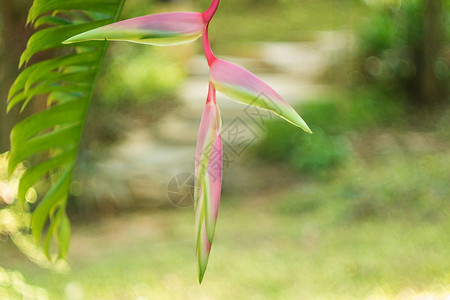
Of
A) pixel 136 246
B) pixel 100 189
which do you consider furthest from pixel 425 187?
pixel 100 189

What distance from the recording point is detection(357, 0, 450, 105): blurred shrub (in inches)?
188

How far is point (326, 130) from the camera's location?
449 cm

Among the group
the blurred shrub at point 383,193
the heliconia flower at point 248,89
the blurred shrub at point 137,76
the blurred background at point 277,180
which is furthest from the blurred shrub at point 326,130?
the heliconia flower at point 248,89

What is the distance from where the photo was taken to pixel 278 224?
3.42 meters

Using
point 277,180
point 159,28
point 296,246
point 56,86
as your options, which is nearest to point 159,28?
point 159,28

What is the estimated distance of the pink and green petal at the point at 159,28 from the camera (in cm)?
41

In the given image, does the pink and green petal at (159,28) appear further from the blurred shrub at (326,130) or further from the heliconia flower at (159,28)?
the blurred shrub at (326,130)

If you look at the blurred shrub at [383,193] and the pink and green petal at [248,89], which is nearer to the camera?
the pink and green petal at [248,89]

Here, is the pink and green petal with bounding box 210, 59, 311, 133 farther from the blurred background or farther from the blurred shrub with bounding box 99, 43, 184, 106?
the blurred shrub with bounding box 99, 43, 184, 106

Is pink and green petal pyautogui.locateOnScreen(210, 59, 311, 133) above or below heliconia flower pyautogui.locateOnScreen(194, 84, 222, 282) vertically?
above

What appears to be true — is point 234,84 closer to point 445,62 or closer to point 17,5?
point 17,5

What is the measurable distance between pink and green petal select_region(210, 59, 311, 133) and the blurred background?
59.7 inches

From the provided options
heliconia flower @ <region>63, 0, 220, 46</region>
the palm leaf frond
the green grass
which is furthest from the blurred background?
heliconia flower @ <region>63, 0, 220, 46</region>

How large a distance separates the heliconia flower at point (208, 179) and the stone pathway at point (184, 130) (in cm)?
202
